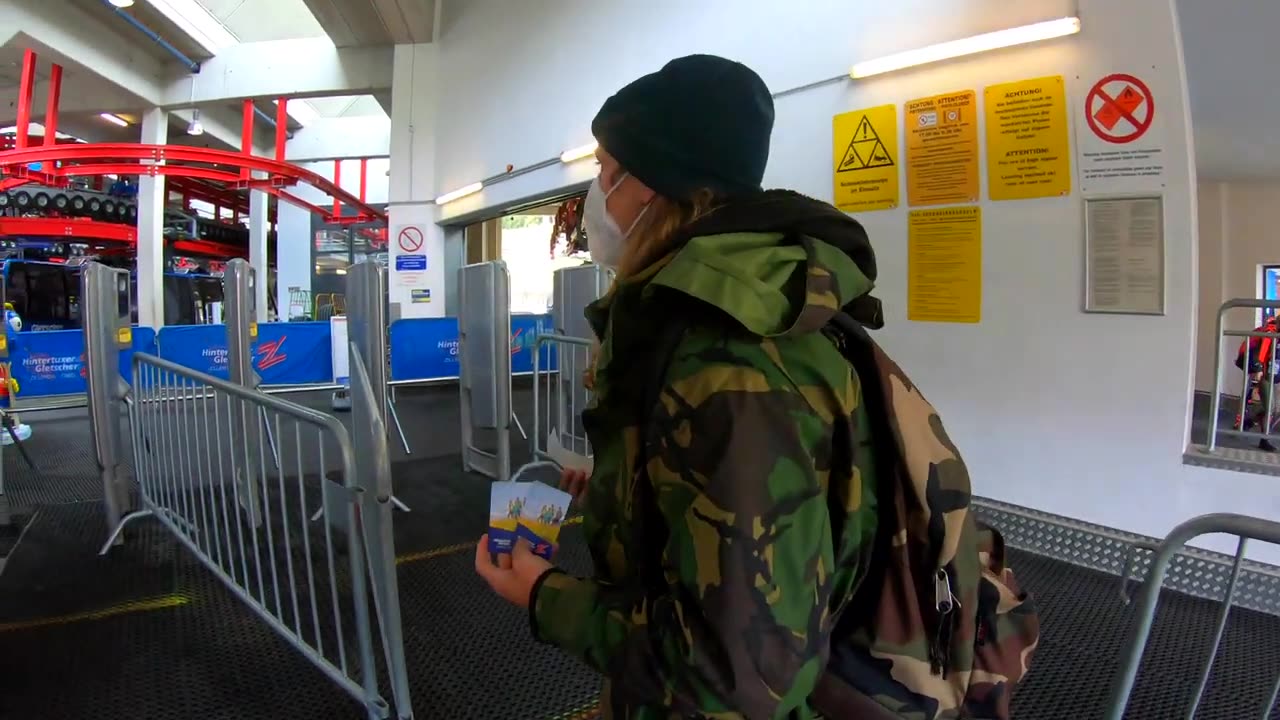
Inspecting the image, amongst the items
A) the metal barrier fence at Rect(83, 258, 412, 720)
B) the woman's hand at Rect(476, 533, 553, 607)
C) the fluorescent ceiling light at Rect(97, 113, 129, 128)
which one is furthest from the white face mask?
the fluorescent ceiling light at Rect(97, 113, 129, 128)

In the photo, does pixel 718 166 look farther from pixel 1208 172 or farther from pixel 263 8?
pixel 263 8

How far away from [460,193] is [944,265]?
6834mm

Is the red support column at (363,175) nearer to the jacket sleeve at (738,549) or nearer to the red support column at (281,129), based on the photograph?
the red support column at (281,129)

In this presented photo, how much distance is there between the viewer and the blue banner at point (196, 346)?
25.2 ft

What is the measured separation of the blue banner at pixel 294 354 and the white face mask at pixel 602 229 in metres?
8.78

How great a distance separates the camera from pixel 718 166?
73 centimetres

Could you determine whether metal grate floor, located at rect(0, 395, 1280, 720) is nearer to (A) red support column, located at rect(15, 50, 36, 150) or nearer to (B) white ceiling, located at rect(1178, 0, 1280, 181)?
(B) white ceiling, located at rect(1178, 0, 1280, 181)

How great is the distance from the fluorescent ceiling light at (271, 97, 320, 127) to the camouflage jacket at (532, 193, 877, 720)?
16.2 metres

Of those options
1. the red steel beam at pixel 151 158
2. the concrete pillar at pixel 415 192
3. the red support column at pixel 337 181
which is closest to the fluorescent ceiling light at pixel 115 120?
the red steel beam at pixel 151 158

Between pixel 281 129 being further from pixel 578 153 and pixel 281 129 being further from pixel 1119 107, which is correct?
pixel 1119 107

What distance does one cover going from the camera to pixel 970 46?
322cm

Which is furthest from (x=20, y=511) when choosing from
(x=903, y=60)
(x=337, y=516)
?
(x=903, y=60)

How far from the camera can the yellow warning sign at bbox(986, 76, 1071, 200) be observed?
3047 mm

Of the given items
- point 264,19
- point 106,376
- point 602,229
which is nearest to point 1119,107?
point 602,229
